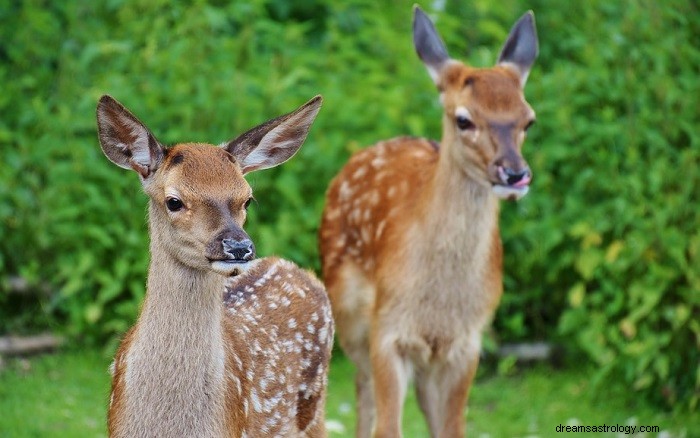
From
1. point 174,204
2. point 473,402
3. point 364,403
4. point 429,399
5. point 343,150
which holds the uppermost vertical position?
point 174,204

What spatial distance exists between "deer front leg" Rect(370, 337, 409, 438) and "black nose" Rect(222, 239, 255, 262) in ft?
7.75

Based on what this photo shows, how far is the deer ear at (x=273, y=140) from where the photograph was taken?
5496mm

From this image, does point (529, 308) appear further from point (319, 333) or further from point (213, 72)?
point (319, 333)

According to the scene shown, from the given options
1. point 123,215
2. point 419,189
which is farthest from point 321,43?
point 419,189

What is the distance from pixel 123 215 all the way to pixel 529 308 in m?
2.85

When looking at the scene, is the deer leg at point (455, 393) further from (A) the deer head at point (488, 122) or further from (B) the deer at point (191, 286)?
(B) the deer at point (191, 286)

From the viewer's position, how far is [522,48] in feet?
25.3

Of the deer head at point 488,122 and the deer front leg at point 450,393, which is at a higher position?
the deer head at point 488,122

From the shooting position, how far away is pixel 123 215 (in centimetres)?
895

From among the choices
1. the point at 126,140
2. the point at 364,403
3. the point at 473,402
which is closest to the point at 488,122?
the point at 364,403

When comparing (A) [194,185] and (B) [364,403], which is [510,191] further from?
(A) [194,185]

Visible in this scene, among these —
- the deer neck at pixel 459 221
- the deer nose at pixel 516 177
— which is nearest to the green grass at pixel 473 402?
the deer neck at pixel 459 221

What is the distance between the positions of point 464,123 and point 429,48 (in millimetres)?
760

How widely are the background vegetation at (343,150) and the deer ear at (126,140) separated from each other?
133 inches
